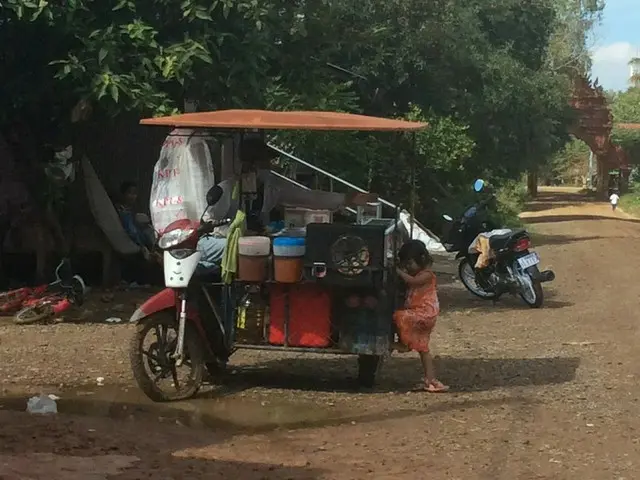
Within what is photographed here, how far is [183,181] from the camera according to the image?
8.55m

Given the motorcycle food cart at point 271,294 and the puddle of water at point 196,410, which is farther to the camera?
the motorcycle food cart at point 271,294

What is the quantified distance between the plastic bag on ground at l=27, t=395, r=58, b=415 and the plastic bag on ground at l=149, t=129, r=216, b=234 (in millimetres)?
2016

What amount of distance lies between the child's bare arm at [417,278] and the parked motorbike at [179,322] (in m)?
1.32

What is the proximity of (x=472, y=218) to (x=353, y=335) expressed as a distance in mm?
7214

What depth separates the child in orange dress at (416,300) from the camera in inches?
299

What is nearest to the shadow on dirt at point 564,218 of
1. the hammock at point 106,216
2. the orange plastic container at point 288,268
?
the hammock at point 106,216

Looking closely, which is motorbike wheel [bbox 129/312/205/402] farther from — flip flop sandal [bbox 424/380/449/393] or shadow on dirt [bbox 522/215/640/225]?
shadow on dirt [bbox 522/215/640/225]

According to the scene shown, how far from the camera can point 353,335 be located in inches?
297

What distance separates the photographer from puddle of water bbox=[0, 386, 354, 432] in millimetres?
6836

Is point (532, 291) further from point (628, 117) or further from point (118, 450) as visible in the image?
point (628, 117)

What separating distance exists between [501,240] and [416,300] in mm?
5991

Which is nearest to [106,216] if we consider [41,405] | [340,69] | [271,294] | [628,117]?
[271,294]

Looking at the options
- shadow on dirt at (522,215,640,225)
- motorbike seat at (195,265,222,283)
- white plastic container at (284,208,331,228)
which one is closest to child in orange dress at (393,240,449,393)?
white plastic container at (284,208,331,228)

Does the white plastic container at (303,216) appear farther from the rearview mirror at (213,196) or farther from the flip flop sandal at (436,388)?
the flip flop sandal at (436,388)
